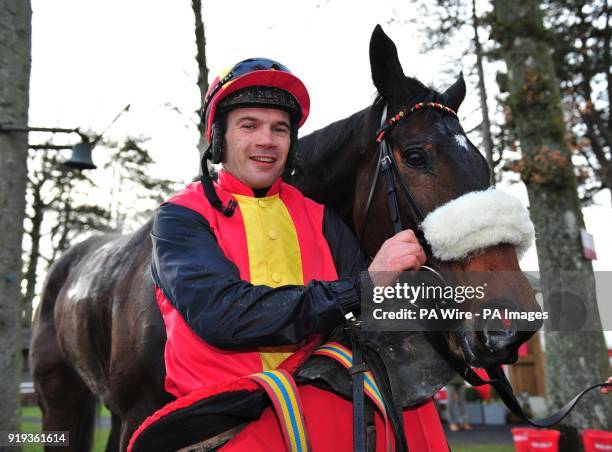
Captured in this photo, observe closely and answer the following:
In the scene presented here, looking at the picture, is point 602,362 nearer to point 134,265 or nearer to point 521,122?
point 521,122

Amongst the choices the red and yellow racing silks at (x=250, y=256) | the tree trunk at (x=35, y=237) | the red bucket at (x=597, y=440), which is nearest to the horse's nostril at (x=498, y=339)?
the red and yellow racing silks at (x=250, y=256)

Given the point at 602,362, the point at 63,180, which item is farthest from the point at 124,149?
the point at 602,362

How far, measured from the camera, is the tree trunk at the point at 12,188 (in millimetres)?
3582

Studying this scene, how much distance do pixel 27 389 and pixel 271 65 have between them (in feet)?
56.0

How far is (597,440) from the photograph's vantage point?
5.20 meters

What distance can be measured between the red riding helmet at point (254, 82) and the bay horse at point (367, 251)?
0.48 m

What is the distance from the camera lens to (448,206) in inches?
74.3

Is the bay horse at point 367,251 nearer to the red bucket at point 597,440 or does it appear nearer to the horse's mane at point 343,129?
the horse's mane at point 343,129

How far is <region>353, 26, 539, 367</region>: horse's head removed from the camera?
1.74m

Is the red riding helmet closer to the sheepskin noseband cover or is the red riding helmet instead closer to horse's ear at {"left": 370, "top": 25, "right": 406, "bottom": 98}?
horse's ear at {"left": 370, "top": 25, "right": 406, "bottom": 98}

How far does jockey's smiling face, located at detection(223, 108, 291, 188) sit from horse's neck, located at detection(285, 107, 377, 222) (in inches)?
23.0

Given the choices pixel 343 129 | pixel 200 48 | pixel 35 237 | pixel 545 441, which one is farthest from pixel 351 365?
pixel 35 237

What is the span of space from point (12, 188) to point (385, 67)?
2720 millimetres

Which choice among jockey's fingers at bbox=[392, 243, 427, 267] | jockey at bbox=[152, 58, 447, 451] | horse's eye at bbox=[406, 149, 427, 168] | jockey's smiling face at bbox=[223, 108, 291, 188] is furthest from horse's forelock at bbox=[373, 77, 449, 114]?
jockey's fingers at bbox=[392, 243, 427, 267]
